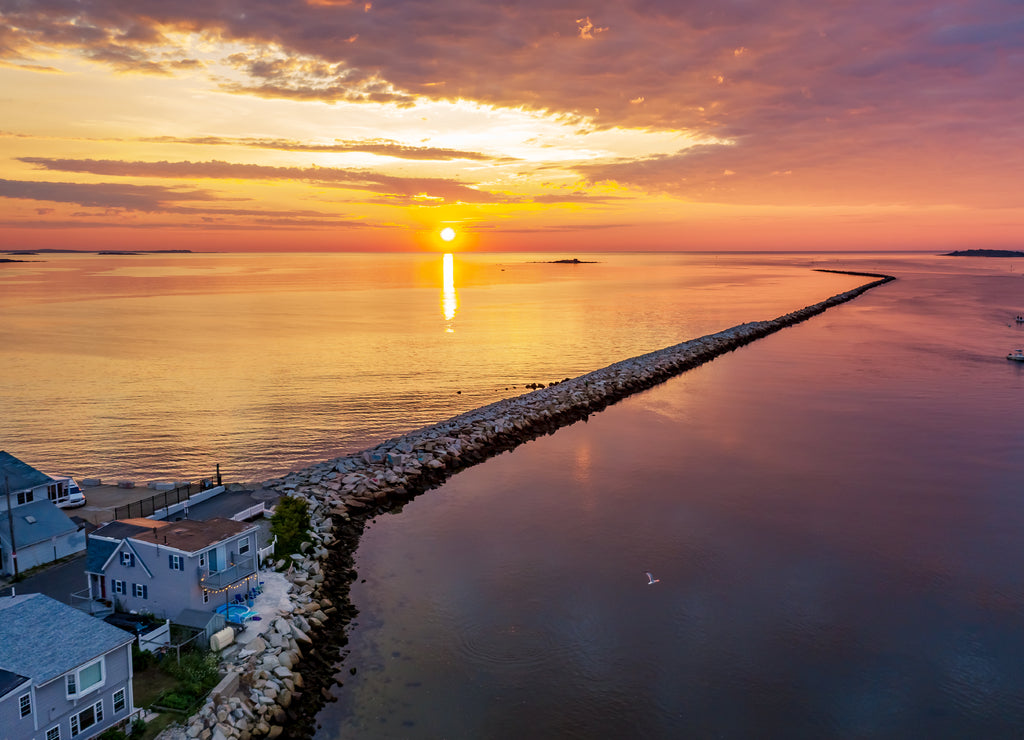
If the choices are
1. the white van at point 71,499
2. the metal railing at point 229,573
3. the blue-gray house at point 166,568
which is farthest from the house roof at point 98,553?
the white van at point 71,499

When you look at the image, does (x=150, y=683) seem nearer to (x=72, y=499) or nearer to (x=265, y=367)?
(x=72, y=499)

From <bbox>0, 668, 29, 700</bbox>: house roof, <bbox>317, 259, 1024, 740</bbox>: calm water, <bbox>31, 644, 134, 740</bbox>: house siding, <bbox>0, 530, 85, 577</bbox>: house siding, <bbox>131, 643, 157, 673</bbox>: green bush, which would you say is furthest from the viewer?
<bbox>0, 530, 85, 577</bbox>: house siding

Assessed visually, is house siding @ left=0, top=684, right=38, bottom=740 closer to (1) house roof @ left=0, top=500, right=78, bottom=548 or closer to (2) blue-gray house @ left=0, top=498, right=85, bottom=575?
(2) blue-gray house @ left=0, top=498, right=85, bottom=575

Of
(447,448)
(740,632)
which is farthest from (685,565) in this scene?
(447,448)

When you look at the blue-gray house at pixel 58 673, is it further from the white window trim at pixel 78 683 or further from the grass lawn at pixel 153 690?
the grass lawn at pixel 153 690

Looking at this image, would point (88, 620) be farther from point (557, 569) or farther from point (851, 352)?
point (851, 352)

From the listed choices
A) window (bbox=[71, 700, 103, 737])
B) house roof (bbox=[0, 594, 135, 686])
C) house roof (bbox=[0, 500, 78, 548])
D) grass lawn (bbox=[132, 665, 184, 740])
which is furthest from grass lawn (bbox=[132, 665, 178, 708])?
house roof (bbox=[0, 500, 78, 548])
